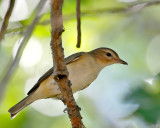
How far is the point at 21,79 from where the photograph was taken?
561 centimetres

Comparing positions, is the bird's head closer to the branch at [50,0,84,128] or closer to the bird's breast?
the bird's breast

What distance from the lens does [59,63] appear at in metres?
2.76

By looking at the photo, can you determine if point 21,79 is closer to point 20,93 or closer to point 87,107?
point 20,93

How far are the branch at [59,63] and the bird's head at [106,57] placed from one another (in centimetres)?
198

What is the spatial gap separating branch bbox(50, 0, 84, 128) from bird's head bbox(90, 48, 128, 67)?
1975 mm

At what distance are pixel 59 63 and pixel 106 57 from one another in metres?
2.73

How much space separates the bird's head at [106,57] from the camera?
210 inches

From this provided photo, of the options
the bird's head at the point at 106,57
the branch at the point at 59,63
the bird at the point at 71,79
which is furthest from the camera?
the bird's head at the point at 106,57

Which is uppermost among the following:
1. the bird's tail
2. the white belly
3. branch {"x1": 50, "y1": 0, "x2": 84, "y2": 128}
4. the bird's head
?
the bird's head

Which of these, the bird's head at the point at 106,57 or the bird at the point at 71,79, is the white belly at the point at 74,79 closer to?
the bird at the point at 71,79

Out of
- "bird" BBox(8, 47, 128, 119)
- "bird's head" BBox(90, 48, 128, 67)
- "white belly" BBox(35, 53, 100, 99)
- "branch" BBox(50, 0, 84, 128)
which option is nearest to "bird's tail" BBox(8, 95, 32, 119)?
"bird" BBox(8, 47, 128, 119)

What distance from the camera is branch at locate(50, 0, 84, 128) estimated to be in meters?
1.91

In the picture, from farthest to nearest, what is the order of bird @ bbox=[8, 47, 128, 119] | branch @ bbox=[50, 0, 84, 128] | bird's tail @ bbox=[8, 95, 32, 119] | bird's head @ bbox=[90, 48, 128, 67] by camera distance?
bird's head @ bbox=[90, 48, 128, 67] < bird @ bbox=[8, 47, 128, 119] < bird's tail @ bbox=[8, 95, 32, 119] < branch @ bbox=[50, 0, 84, 128]

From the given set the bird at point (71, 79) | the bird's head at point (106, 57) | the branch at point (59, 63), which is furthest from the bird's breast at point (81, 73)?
the branch at point (59, 63)
